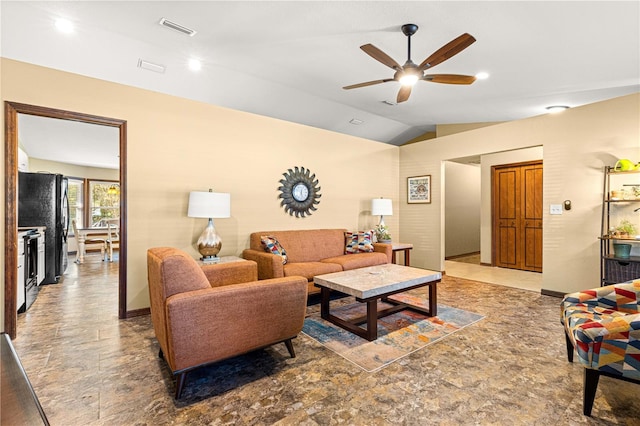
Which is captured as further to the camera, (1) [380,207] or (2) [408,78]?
(1) [380,207]

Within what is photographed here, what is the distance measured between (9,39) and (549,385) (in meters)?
5.32

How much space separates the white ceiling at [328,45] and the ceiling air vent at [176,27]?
2.5 inches

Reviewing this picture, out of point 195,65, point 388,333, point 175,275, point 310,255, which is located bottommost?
point 388,333

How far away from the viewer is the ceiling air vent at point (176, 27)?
280 centimetres

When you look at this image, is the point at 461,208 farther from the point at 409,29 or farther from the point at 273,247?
the point at 409,29

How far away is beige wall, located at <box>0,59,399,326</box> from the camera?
3.11 m

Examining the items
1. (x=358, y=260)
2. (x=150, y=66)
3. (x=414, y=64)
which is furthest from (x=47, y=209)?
(x=414, y=64)

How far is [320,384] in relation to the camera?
204cm

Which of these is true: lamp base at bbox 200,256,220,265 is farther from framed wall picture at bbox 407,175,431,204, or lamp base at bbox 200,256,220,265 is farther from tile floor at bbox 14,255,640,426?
framed wall picture at bbox 407,175,431,204

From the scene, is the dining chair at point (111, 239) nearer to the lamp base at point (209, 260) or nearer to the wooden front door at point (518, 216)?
the lamp base at point (209, 260)

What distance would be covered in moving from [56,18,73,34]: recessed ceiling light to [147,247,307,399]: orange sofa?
2.38m

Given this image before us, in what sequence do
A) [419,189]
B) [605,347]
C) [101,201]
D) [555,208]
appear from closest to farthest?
[605,347], [555,208], [419,189], [101,201]

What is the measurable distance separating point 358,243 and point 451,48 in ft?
9.80

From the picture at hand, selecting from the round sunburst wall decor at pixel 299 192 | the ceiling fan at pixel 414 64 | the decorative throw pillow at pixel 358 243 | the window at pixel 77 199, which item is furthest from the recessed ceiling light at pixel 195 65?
the window at pixel 77 199
